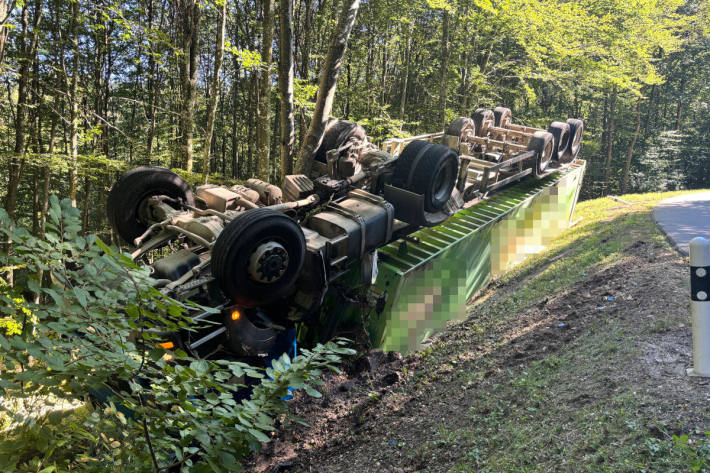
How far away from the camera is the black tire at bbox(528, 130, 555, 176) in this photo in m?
10.2

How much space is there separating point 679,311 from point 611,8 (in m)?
17.5

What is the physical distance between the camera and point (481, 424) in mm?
3771

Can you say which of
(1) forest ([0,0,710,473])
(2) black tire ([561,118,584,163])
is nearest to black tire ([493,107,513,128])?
(2) black tire ([561,118,584,163])

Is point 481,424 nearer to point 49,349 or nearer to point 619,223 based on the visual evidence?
point 49,349

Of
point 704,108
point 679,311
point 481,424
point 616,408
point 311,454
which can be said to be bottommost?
point 311,454

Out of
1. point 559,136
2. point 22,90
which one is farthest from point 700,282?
point 22,90

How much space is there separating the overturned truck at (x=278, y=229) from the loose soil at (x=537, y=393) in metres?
1.08

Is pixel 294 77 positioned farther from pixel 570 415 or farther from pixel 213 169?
pixel 570 415

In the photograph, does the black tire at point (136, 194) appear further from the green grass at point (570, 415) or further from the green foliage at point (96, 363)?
the green foliage at point (96, 363)

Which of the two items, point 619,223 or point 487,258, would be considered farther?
point 619,223

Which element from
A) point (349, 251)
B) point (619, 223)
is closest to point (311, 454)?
point (349, 251)

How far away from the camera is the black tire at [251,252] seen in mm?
4246

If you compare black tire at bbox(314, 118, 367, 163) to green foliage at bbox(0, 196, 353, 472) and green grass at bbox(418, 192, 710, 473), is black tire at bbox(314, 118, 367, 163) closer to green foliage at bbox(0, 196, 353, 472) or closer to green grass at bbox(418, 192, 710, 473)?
green grass at bbox(418, 192, 710, 473)

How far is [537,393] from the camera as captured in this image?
384cm
